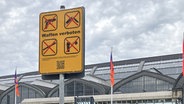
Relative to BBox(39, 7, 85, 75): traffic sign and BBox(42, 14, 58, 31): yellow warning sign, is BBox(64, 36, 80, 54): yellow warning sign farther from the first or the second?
BBox(42, 14, 58, 31): yellow warning sign

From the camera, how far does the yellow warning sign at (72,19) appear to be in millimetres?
10648

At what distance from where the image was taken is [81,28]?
1058cm

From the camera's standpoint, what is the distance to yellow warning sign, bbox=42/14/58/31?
10944 millimetres

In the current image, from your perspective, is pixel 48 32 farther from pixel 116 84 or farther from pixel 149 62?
pixel 149 62

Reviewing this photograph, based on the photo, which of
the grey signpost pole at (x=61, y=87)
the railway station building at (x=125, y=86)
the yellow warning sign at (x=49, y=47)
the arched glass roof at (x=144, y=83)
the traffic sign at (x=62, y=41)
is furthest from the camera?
the arched glass roof at (x=144, y=83)

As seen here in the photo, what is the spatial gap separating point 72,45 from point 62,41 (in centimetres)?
26

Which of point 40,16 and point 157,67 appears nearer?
point 40,16

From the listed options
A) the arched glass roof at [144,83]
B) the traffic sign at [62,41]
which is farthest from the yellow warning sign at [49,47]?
the arched glass roof at [144,83]

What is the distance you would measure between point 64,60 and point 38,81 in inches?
3851

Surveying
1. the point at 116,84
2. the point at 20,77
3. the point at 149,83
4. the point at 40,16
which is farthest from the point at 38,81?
the point at 40,16

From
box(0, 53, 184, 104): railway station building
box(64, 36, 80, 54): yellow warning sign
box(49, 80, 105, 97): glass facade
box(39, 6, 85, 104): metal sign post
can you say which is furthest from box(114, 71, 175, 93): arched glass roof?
box(64, 36, 80, 54): yellow warning sign

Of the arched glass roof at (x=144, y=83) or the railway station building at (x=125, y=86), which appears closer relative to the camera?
the railway station building at (x=125, y=86)

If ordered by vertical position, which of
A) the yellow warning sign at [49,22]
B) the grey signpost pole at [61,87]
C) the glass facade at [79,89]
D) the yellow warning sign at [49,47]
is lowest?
the glass facade at [79,89]

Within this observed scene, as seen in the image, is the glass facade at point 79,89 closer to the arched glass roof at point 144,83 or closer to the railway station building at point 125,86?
the railway station building at point 125,86
